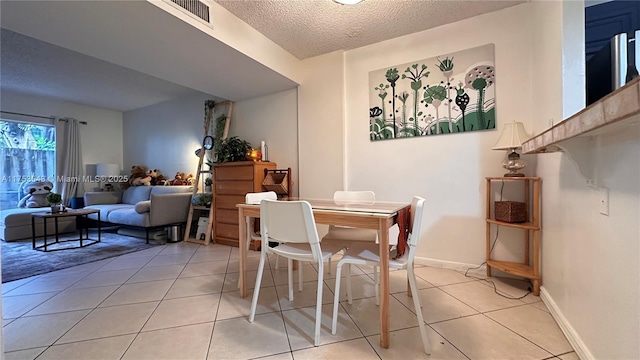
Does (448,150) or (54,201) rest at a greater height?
(448,150)

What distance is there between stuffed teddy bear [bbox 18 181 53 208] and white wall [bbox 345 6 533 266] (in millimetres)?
5651

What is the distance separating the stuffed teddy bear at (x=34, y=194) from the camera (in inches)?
175

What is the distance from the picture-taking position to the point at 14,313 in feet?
5.82

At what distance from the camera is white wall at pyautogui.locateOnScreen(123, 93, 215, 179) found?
4.71 meters

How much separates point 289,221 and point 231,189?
7.58 ft

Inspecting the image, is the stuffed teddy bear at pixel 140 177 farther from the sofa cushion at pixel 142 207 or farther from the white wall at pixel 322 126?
the white wall at pixel 322 126

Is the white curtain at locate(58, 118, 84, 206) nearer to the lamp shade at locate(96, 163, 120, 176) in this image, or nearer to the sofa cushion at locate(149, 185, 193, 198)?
the lamp shade at locate(96, 163, 120, 176)

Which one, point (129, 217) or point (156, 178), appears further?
point (156, 178)

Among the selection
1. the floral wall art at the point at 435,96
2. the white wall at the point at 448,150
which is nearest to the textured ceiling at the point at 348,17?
the white wall at the point at 448,150

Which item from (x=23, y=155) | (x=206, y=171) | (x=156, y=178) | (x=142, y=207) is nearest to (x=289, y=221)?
(x=206, y=171)

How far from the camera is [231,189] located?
11.6ft

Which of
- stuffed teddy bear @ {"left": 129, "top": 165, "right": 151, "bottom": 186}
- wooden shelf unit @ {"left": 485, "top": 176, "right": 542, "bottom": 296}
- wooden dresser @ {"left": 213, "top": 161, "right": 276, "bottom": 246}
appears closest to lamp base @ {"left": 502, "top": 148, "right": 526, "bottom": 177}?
wooden shelf unit @ {"left": 485, "top": 176, "right": 542, "bottom": 296}

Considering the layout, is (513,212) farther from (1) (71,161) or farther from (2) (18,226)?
(1) (71,161)

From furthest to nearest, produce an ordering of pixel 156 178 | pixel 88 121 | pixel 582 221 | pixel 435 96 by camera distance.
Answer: pixel 88 121 → pixel 156 178 → pixel 435 96 → pixel 582 221
